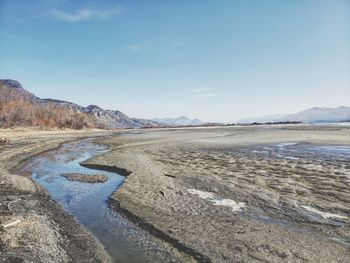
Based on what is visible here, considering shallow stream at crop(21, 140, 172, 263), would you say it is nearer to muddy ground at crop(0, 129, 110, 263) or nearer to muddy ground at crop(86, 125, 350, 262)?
muddy ground at crop(0, 129, 110, 263)

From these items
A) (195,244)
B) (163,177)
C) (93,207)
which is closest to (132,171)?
(163,177)

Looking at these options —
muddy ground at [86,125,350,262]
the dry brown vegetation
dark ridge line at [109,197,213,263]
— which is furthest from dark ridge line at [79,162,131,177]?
the dry brown vegetation

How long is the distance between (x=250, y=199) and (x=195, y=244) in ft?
16.0

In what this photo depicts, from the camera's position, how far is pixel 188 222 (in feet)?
34.1

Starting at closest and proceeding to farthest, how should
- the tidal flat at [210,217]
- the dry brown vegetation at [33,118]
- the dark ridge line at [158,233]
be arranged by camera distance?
1. the dark ridge line at [158,233]
2. the tidal flat at [210,217]
3. the dry brown vegetation at [33,118]

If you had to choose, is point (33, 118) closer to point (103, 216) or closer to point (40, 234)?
point (103, 216)

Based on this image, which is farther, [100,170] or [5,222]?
[100,170]

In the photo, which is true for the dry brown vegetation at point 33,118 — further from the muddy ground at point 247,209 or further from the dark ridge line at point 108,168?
the muddy ground at point 247,209

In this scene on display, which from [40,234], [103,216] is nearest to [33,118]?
[103,216]

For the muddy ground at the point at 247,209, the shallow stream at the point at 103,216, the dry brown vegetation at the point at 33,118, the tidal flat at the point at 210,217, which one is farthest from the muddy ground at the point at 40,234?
the dry brown vegetation at the point at 33,118

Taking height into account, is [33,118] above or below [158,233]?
above

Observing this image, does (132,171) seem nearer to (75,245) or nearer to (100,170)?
(100,170)

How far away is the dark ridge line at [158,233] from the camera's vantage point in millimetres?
8064

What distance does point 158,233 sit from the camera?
382 inches
